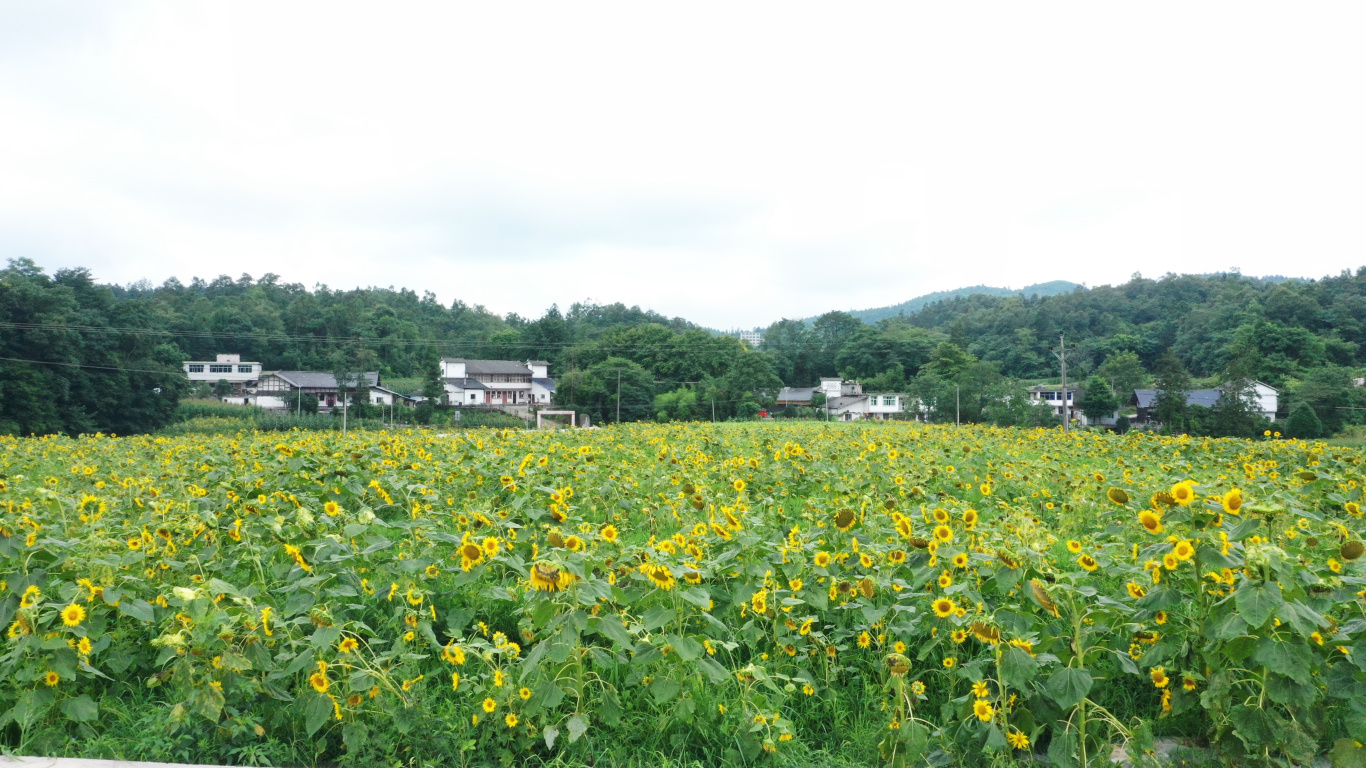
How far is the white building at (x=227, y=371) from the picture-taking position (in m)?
44.2

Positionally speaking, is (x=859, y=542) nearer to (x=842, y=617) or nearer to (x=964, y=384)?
(x=842, y=617)

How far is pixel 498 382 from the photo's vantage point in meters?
53.4

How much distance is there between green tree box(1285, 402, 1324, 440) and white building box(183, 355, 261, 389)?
51735mm

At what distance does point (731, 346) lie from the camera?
4875cm

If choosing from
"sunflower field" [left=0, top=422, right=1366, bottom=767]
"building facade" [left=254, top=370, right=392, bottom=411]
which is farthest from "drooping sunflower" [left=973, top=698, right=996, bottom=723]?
"building facade" [left=254, top=370, right=392, bottom=411]

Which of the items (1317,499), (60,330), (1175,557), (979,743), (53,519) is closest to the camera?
(1175,557)

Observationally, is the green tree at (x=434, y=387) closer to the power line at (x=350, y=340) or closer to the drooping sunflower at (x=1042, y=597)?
the power line at (x=350, y=340)

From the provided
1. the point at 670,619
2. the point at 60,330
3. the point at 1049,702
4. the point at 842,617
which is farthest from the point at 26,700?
the point at 60,330

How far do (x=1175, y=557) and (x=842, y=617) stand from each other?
4.09ft

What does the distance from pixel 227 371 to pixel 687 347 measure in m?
28.7

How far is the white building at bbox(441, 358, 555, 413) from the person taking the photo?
163 feet

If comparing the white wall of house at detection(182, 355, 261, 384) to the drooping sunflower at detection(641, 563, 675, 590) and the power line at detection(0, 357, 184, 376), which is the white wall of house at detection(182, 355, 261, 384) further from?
the drooping sunflower at detection(641, 563, 675, 590)

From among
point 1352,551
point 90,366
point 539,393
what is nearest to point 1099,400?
point 539,393

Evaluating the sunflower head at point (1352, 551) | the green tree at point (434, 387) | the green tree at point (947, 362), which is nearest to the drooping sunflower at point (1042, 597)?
the sunflower head at point (1352, 551)
